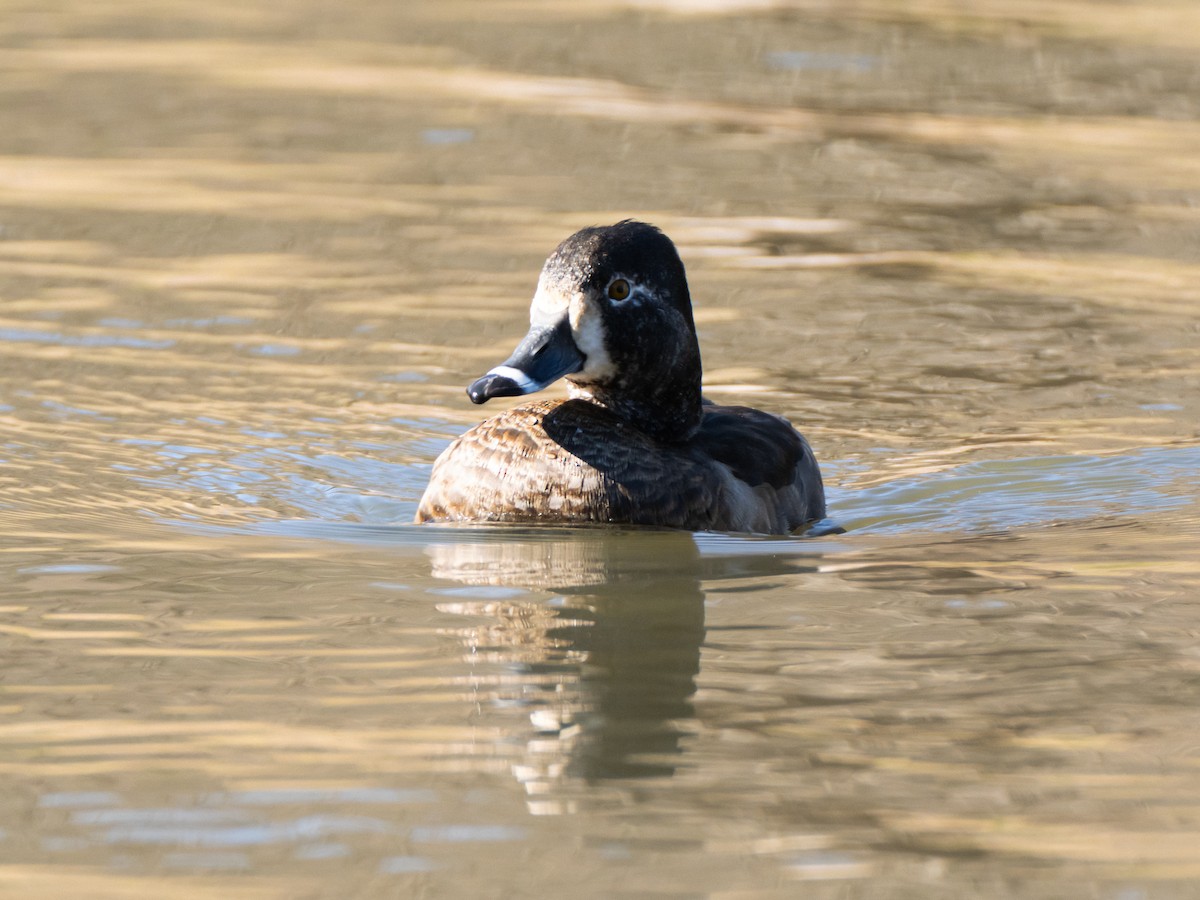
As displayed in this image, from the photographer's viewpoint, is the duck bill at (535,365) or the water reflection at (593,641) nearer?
the water reflection at (593,641)

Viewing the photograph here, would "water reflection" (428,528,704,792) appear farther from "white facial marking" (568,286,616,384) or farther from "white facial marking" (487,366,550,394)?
"white facial marking" (568,286,616,384)

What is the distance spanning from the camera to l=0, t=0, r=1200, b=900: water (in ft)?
14.4

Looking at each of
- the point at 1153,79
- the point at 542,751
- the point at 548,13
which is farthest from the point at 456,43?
the point at 542,751

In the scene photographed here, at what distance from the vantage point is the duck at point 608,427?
7102 mm

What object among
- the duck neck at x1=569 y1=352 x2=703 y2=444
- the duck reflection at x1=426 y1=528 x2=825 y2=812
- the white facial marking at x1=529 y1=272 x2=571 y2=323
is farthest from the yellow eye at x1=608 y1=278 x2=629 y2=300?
the duck reflection at x1=426 y1=528 x2=825 y2=812

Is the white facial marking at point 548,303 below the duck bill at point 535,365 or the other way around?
the other way around

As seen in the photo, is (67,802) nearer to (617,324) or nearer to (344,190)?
(617,324)

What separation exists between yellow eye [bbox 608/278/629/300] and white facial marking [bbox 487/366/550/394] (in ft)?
1.71

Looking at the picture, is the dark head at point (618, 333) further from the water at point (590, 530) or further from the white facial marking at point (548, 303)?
the water at point (590, 530)

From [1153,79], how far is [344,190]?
21.8 ft

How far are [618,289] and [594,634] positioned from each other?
1.83 metres

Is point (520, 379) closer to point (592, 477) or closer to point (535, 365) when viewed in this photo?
point (535, 365)

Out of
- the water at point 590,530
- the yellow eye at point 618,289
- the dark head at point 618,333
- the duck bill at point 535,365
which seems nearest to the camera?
the water at point 590,530

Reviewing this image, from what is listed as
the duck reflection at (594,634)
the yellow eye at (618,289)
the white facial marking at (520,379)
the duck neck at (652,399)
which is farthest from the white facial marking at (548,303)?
the duck reflection at (594,634)
